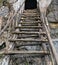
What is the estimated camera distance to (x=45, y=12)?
627 cm

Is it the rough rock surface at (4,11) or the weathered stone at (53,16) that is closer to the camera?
the rough rock surface at (4,11)

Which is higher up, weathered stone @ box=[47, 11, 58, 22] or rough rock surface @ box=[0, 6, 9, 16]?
rough rock surface @ box=[0, 6, 9, 16]

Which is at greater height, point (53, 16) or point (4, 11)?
point (4, 11)

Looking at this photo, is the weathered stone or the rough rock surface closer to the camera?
the rough rock surface

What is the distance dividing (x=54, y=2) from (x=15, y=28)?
2613 mm

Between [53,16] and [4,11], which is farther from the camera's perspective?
[53,16]

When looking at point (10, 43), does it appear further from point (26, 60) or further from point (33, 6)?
point (33, 6)

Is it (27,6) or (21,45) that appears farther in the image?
(27,6)

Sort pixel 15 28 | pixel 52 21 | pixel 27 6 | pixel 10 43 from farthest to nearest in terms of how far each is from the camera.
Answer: pixel 27 6, pixel 52 21, pixel 15 28, pixel 10 43

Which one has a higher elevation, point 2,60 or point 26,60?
point 2,60

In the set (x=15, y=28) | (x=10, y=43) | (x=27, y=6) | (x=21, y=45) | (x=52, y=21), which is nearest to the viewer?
(x=10, y=43)

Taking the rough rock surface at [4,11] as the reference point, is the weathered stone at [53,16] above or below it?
below

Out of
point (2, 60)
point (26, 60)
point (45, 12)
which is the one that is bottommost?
point (26, 60)

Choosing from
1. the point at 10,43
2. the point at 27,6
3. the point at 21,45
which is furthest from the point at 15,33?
the point at 27,6
